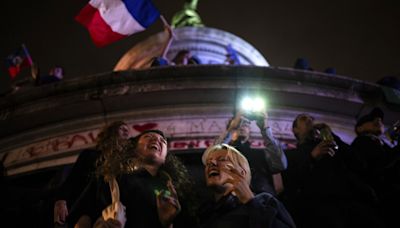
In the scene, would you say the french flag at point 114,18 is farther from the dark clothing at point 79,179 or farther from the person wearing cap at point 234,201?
the person wearing cap at point 234,201

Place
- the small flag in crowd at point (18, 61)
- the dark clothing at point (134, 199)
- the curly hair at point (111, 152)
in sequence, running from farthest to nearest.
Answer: the small flag in crowd at point (18, 61) → the curly hair at point (111, 152) → the dark clothing at point (134, 199)

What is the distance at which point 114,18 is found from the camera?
382 inches

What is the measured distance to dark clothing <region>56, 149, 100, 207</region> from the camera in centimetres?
559

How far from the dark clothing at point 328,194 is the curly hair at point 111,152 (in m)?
1.95

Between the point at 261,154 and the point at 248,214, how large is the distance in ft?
7.25

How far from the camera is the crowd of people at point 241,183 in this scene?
4074 mm

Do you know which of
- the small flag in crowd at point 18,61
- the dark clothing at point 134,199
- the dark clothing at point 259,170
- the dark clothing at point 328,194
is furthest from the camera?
the small flag in crowd at point 18,61

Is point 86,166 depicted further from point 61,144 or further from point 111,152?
point 61,144

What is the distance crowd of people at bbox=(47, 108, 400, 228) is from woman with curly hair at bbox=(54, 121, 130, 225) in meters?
0.01

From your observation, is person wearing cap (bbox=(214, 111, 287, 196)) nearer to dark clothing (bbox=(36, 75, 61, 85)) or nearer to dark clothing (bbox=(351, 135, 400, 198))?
dark clothing (bbox=(351, 135, 400, 198))

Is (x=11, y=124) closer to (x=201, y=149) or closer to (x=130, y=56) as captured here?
(x=201, y=149)

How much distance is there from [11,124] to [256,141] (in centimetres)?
461

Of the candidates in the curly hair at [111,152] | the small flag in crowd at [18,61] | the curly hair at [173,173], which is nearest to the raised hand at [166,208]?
the curly hair at [173,173]

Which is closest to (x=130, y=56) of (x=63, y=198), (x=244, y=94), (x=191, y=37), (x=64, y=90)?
(x=191, y=37)
